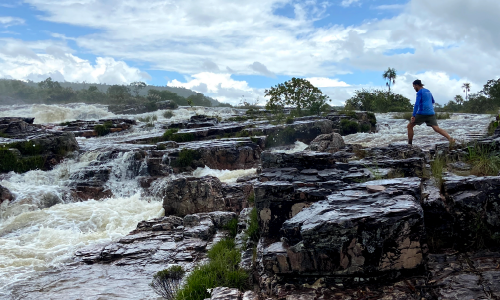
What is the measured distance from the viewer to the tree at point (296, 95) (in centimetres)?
2594

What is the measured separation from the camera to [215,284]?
15.1 feet

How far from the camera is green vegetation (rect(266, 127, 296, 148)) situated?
62.6ft

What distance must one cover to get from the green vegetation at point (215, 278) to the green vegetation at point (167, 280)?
0.46 metres

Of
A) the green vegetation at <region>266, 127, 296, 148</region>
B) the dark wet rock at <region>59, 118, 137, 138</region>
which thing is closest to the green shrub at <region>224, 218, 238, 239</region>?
the green vegetation at <region>266, 127, 296, 148</region>

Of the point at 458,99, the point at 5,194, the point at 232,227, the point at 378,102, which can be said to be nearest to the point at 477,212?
the point at 232,227

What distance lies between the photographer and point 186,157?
1549cm

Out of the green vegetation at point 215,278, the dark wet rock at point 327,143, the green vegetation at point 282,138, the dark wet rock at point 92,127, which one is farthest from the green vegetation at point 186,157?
the green vegetation at point 215,278

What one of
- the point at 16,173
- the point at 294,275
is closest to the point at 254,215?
the point at 294,275

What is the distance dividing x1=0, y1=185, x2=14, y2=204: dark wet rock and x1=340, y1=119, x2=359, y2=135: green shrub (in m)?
15.2

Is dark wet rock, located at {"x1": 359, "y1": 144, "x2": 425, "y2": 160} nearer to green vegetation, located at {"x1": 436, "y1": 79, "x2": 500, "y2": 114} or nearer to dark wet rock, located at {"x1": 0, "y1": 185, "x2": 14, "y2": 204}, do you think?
dark wet rock, located at {"x1": 0, "y1": 185, "x2": 14, "y2": 204}

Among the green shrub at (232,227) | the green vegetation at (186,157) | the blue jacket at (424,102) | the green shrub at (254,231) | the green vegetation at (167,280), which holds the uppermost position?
the blue jacket at (424,102)

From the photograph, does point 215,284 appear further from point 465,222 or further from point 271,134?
point 271,134

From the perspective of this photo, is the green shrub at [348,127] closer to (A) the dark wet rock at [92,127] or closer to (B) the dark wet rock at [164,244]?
(A) the dark wet rock at [92,127]

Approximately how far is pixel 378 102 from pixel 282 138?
1671cm
